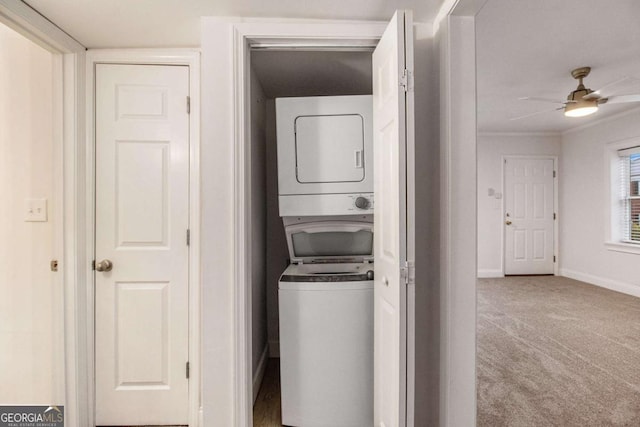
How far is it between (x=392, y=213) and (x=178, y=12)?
1.39 metres

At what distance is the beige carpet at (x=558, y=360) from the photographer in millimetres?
1921

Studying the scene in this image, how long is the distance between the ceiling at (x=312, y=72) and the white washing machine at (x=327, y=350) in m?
1.38

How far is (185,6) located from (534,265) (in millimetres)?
6167

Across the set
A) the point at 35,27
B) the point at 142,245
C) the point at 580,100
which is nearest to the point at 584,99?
the point at 580,100

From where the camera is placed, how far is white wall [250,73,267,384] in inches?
82.7

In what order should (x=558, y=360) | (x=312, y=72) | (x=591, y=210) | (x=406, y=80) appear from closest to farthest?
(x=406, y=80)
(x=312, y=72)
(x=558, y=360)
(x=591, y=210)

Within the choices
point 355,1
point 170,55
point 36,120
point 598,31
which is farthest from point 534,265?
point 36,120

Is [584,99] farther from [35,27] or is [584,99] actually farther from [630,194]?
[35,27]

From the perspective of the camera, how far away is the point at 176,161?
187cm

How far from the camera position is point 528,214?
17.8 ft

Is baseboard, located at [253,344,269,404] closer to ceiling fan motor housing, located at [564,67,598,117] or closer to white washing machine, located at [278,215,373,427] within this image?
white washing machine, located at [278,215,373,427]

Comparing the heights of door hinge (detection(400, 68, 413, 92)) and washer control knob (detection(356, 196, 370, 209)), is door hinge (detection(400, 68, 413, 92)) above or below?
above

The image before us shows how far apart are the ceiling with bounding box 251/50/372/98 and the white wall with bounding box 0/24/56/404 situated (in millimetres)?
1248
